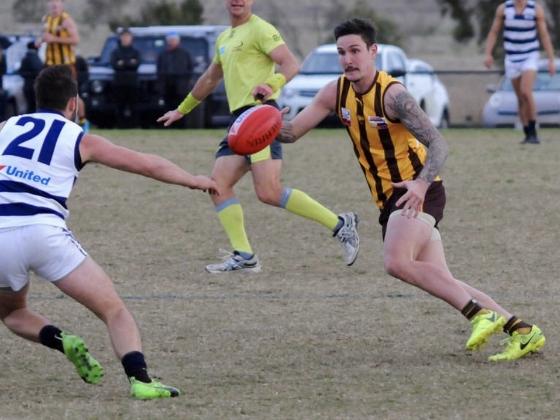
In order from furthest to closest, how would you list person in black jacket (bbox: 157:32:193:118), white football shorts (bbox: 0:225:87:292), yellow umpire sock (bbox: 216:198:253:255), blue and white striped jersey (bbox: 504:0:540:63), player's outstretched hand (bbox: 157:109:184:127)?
1. person in black jacket (bbox: 157:32:193:118)
2. blue and white striped jersey (bbox: 504:0:540:63)
3. yellow umpire sock (bbox: 216:198:253:255)
4. player's outstretched hand (bbox: 157:109:184:127)
5. white football shorts (bbox: 0:225:87:292)

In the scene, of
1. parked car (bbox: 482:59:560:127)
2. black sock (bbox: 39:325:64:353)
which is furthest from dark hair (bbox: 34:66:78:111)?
parked car (bbox: 482:59:560:127)

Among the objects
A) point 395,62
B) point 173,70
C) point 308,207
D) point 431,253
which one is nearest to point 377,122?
point 431,253

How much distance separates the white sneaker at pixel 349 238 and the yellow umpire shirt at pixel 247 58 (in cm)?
95

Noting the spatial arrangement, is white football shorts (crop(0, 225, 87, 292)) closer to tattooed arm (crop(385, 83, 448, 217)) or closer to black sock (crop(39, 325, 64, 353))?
black sock (crop(39, 325, 64, 353))

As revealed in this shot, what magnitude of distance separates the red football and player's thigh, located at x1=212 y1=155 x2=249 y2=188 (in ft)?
7.56

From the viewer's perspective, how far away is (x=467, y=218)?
11.6 metres

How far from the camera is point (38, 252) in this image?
5.65 metres

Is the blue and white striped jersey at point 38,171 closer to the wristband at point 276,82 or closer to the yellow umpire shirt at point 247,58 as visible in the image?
the wristband at point 276,82

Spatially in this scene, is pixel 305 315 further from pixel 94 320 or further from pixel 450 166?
pixel 450 166

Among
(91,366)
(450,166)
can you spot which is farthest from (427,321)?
(450,166)

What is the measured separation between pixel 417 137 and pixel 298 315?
1.61 m

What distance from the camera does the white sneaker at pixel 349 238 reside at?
29.9ft

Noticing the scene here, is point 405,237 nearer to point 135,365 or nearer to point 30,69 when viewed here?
point 135,365

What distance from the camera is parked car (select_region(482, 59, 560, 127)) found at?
2244cm
